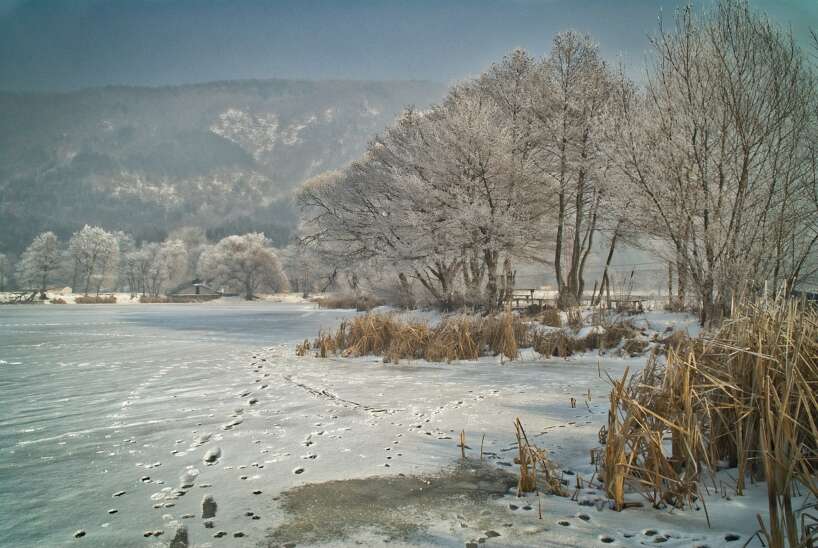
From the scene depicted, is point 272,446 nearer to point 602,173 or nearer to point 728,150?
point 728,150

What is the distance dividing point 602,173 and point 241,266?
181ft

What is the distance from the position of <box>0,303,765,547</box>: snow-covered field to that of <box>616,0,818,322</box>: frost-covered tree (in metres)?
3.77

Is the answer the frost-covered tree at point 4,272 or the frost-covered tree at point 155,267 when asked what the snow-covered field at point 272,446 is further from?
the frost-covered tree at point 4,272

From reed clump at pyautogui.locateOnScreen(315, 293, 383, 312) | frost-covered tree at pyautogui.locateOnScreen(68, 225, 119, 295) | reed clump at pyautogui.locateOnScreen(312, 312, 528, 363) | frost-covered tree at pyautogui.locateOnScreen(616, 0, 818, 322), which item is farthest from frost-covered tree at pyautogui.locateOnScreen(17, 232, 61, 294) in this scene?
frost-covered tree at pyautogui.locateOnScreen(616, 0, 818, 322)

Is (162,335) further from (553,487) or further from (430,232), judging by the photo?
(553,487)

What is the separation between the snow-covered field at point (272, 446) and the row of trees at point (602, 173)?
7.77 ft

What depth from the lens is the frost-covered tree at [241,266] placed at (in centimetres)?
6172

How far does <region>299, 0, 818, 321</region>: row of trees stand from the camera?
968 cm

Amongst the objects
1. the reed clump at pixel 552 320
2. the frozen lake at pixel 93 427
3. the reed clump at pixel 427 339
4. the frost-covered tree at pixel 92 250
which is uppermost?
the frost-covered tree at pixel 92 250

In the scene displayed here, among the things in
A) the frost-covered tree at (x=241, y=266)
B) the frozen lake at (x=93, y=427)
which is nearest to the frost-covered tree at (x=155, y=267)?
the frost-covered tree at (x=241, y=266)

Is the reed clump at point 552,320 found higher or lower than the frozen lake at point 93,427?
higher

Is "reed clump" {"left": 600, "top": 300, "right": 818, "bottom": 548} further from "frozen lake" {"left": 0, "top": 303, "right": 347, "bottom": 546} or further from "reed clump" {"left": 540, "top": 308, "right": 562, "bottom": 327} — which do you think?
"reed clump" {"left": 540, "top": 308, "right": 562, "bottom": 327}

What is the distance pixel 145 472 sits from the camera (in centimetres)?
326

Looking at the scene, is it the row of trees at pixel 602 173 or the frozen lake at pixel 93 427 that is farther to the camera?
the row of trees at pixel 602 173
